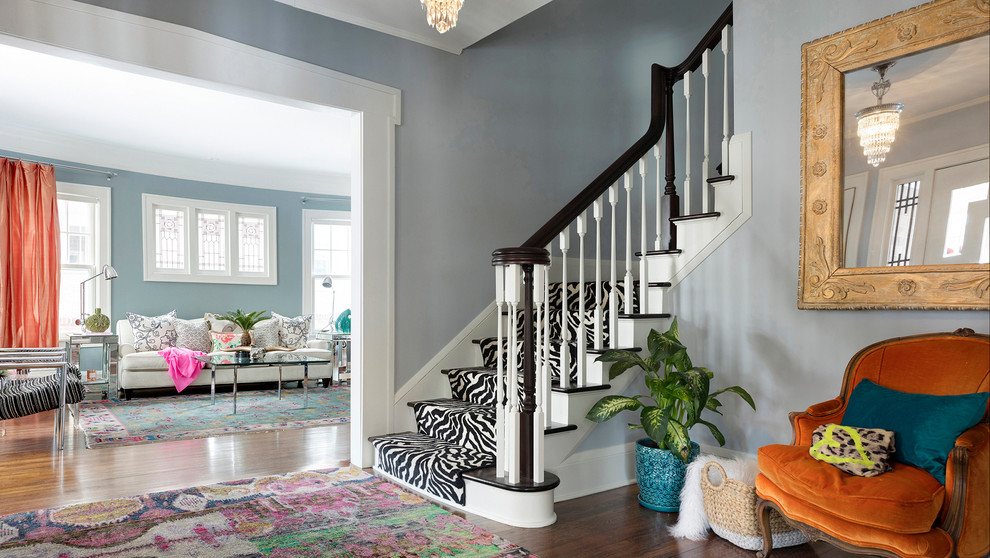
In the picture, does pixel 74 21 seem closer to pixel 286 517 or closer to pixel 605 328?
pixel 286 517

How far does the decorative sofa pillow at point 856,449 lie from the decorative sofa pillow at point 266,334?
6666mm

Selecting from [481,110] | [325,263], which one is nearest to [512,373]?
[481,110]

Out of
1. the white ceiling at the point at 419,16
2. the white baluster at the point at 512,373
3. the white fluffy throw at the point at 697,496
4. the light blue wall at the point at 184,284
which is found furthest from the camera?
the light blue wall at the point at 184,284

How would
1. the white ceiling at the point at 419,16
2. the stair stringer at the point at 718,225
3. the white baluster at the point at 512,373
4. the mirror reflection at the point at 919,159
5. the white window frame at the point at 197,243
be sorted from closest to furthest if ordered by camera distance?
1. the mirror reflection at the point at 919,159
2. the white baluster at the point at 512,373
3. the stair stringer at the point at 718,225
4. the white ceiling at the point at 419,16
5. the white window frame at the point at 197,243

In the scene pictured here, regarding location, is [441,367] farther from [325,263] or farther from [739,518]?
[325,263]

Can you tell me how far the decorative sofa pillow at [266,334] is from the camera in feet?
25.0

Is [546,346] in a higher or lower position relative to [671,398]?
higher

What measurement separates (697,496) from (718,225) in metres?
1.40

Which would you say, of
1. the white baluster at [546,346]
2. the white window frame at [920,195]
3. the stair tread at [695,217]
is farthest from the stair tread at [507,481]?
the white window frame at [920,195]

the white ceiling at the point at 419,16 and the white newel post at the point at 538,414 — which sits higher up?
the white ceiling at the point at 419,16

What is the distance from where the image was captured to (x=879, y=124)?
2643 millimetres

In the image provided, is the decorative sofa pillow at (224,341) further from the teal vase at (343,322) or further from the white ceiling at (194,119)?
the white ceiling at (194,119)

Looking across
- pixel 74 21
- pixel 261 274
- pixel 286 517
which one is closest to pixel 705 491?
pixel 286 517

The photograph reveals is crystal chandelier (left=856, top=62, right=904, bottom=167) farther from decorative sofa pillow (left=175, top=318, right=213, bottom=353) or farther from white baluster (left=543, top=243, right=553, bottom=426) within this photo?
decorative sofa pillow (left=175, top=318, right=213, bottom=353)
